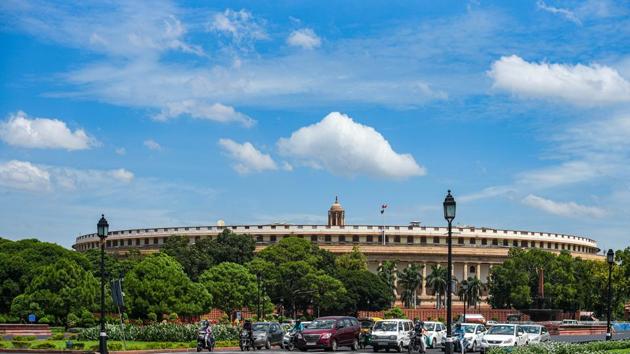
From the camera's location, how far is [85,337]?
57.1m

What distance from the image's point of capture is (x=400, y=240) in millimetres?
172500

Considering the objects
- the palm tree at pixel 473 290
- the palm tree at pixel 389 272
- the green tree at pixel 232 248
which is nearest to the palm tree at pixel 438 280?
the palm tree at pixel 473 290

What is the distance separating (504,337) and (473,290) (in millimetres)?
98887

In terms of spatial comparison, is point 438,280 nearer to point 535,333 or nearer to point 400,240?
point 400,240

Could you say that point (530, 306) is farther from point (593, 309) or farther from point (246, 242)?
point (246, 242)

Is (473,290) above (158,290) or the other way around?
the other way around

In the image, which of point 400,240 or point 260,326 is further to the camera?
point 400,240

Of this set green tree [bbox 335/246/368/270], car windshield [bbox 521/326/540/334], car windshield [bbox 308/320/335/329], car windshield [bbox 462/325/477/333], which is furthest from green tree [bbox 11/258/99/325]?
green tree [bbox 335/246/368/270]

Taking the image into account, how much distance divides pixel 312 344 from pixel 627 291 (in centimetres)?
7466

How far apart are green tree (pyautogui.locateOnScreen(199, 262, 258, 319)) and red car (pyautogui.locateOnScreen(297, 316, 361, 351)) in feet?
162

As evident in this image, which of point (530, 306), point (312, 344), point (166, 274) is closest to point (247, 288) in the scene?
point (166, 274)

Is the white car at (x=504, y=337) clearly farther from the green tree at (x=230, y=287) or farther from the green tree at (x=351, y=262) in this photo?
the green tree at (x=351, y=262)

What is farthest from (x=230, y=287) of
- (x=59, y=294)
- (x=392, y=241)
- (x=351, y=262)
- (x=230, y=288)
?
(x=392, y=241)

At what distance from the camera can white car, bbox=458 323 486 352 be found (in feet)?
176
